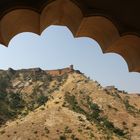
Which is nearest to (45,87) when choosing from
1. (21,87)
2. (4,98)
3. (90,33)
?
(21,87)

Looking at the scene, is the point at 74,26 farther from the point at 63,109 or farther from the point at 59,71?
the point at 59,71

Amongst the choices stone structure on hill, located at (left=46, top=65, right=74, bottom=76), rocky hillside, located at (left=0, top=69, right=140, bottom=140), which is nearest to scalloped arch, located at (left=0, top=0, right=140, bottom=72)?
rocky hillside, located at (left=0, top=69, right=140, bottom=140)

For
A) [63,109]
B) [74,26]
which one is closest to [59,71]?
[63,109]

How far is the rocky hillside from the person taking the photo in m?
64.5

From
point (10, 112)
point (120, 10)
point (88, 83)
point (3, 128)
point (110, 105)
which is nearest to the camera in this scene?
point (120, 10)

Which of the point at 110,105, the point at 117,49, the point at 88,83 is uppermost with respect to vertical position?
the point at 88,83

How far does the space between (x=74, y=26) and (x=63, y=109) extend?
223 feet

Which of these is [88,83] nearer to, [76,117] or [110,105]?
[110,105]

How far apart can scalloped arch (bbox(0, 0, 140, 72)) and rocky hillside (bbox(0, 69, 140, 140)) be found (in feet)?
198

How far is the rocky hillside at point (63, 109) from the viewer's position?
6449cm

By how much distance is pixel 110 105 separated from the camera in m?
77.0

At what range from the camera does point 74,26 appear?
7.99 feet

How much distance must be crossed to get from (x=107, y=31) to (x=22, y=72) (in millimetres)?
93063

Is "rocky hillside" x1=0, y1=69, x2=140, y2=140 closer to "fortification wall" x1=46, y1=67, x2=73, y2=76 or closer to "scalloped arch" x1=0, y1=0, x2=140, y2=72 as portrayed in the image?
"fortification wall" x1=46, y1=67, x2=73, y2=76
